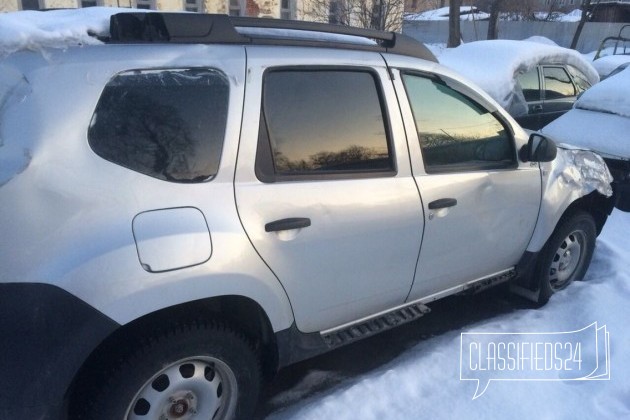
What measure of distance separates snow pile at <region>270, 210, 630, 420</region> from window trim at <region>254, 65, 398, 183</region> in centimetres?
107

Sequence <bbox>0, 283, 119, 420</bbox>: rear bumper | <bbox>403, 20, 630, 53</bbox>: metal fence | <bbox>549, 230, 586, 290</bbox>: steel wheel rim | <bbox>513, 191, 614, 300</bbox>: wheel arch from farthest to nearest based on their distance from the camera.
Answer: <bbox>403, 20, 630, 53</bbox>: metal fence, <bbox>549, 230, 586, 290</bbox>: steel wheel rim, <bbox>513, 191, 614, 300</bbox>: wheel arch, <bbox>0, 283, 119, 420</bbox>: rear bumper

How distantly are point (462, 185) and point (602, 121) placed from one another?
12.2 ft

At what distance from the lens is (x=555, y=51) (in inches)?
324

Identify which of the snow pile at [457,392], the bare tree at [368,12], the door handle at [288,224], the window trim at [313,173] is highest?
the bare tree at [368,12]

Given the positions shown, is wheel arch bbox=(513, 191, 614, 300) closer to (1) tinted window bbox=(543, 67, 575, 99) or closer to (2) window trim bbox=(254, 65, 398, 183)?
(2) window trim bbox=(254, 65, 398, 183)

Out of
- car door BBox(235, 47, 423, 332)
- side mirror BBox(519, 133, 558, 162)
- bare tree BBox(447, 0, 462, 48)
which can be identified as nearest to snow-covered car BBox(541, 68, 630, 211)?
side mirror BBox(519, 133, 558, 162)

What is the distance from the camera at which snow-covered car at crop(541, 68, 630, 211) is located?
5.35m

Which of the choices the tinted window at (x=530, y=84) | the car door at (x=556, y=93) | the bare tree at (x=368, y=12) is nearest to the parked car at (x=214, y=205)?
the tinted window at (x=530, y=84)

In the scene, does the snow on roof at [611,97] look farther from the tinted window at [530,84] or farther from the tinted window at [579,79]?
the tinted window at [579,79]

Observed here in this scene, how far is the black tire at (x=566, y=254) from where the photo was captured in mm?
3807

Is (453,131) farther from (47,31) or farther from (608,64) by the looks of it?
(608,64)

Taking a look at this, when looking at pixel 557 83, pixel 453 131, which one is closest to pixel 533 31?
pixel 557 83

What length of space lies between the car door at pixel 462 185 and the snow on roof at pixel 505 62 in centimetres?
442

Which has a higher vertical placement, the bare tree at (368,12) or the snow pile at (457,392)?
the bare tree at (368,12)
